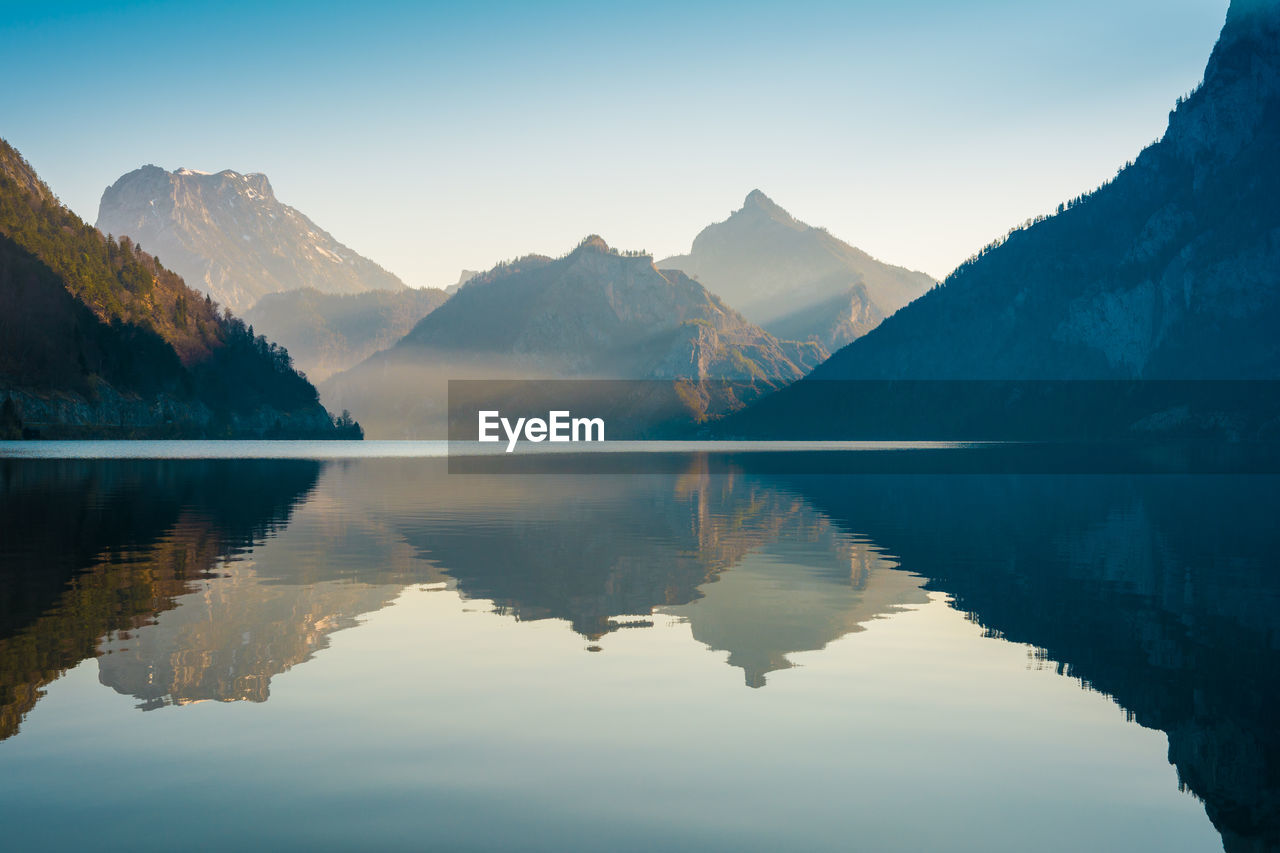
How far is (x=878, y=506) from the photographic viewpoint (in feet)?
267

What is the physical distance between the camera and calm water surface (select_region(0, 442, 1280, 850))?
15.4m

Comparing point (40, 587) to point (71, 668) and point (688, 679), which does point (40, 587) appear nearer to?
point (71, 668)

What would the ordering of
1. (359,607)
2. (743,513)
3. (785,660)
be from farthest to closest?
(743,513)
(359,607)
(785,660)

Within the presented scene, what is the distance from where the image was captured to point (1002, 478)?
124875 mm

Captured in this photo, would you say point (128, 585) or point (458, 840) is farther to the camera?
point (128, 585)

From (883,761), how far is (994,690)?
6.87 meters

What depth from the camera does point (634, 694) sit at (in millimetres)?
23016

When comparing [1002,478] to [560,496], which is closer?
[560,496]

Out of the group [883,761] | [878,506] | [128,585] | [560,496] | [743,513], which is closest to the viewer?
[883,761]

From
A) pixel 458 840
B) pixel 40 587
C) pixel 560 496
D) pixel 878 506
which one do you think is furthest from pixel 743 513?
pixel 458 840

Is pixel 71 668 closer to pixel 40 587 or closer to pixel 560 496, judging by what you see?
pixel 40 587

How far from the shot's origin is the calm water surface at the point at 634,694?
15.4 meters

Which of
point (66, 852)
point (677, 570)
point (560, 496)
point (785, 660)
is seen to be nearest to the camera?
point (66, 852)

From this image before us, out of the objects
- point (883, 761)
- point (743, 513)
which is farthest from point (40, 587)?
point (743, 513)
